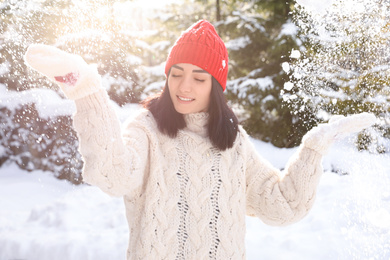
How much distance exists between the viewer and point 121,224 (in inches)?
139

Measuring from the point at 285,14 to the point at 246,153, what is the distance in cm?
521

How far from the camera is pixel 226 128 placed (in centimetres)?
160

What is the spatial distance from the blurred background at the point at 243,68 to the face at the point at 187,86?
298 centimetres

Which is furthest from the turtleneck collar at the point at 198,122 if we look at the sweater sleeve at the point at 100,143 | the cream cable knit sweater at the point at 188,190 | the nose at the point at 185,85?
the sweater sleeve at the point at 100,143

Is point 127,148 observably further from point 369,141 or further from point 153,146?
point 369,141

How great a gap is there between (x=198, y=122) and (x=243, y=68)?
5.46 meters

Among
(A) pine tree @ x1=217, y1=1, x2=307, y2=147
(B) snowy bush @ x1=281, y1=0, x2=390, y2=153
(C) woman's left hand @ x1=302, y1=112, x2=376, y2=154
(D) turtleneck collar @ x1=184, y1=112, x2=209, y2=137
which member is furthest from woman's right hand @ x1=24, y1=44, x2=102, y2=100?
(A) pine tree @ x1=217, y1=1, x2=307, y2=147

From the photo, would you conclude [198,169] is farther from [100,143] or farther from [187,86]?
[100,143]

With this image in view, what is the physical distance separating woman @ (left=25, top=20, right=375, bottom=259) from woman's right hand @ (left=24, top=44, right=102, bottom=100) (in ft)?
0.87

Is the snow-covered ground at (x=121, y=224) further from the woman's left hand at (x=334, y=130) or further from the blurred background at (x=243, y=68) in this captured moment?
the woman's left hand at (x=334, y=130)

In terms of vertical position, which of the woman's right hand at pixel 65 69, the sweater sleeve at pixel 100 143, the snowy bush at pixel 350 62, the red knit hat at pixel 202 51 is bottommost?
the snowy bush at pixel 350 62

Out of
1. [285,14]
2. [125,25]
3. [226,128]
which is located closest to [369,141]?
[285,14]

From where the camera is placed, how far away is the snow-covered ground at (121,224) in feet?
10.1

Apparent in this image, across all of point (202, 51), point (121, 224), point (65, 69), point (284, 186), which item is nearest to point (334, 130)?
point (284, 186)
